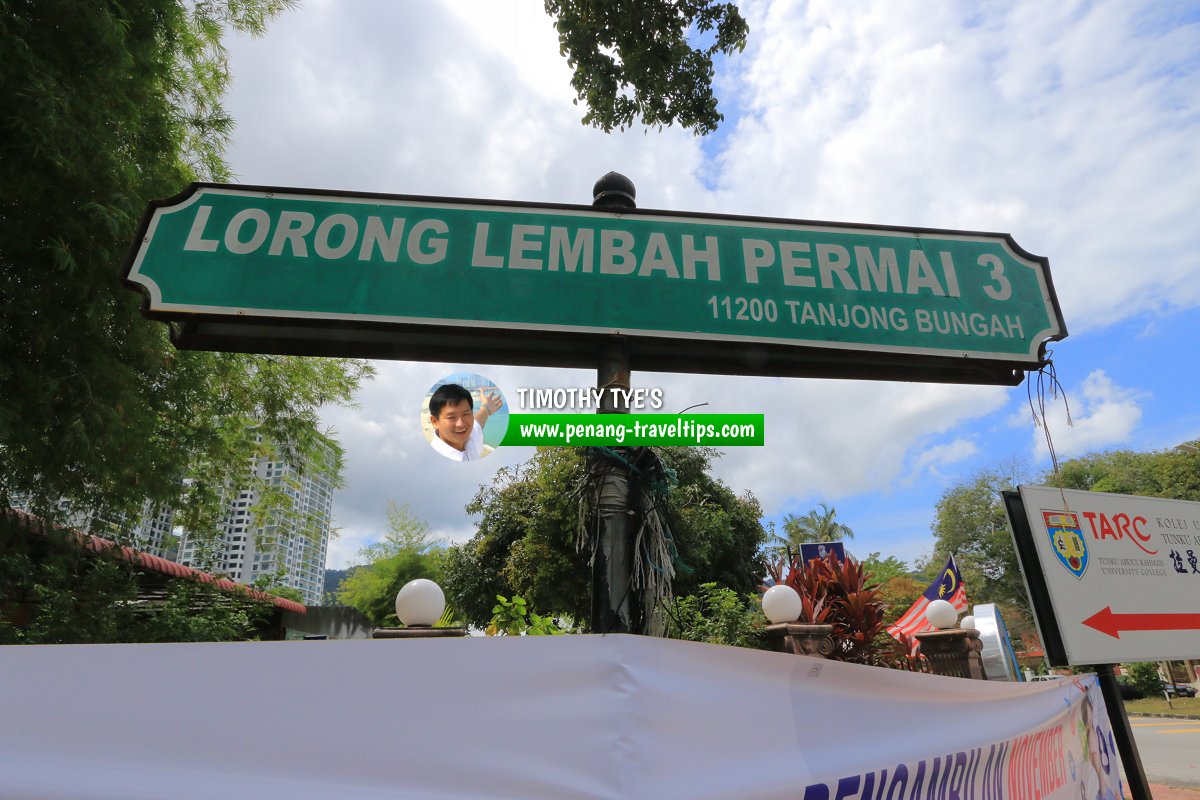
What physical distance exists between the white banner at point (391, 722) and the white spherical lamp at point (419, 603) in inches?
146

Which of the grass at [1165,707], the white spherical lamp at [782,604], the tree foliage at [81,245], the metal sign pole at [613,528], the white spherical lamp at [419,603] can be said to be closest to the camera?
the metal sign pole at [613,528]

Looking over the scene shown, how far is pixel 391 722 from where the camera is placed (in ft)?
3.03

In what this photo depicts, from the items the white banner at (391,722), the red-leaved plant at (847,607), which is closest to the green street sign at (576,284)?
the white banner at (391,722)

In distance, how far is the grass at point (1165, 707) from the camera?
16.7 m

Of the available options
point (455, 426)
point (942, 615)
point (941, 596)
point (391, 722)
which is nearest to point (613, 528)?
point (455, 426)

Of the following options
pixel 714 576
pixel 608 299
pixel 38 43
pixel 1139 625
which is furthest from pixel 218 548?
pixel 714 576

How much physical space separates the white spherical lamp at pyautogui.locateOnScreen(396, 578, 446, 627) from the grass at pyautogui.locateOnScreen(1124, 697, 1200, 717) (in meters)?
19.6

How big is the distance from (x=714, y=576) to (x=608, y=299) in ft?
46.7

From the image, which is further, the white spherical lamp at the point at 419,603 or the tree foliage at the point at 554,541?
the tree foliage at the point at 554,541

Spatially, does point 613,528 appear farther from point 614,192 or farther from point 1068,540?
point 1068,540

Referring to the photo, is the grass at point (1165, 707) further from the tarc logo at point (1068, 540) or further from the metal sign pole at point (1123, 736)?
the tarc logo at point (1068, 540)

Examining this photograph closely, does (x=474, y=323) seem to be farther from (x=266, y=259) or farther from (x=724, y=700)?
(x=724, y=700)

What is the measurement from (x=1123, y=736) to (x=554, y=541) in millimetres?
10957

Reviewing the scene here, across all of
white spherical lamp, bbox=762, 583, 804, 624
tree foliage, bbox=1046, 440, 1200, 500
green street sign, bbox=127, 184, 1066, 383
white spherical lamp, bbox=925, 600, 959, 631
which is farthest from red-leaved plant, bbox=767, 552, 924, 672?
tree foliage, bbox=1046, 440, 1200, 500
